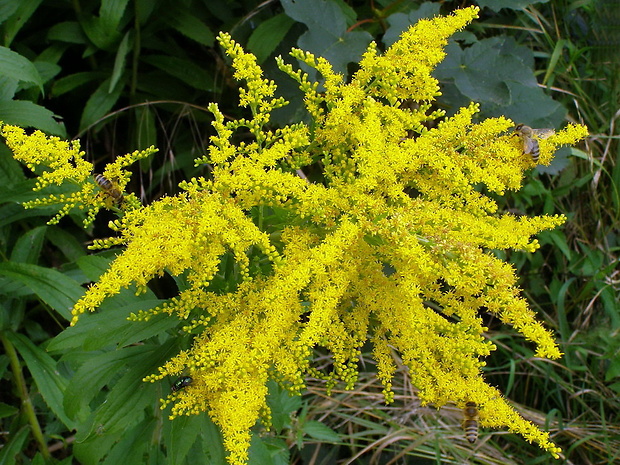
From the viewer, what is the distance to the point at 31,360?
114 inches

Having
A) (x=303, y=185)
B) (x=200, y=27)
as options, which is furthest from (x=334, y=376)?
(x=200, y=27)

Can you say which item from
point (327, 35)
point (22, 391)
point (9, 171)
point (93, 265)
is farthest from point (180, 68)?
point (22, 391)

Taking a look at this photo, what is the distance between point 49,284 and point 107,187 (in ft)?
3.07

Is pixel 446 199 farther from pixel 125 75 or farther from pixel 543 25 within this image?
pixel 543 25

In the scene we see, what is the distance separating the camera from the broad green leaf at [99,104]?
3.60 metres

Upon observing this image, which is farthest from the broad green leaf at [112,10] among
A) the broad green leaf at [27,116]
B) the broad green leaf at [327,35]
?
the broad green leaf at [327,35]

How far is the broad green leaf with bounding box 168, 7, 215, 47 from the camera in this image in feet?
11.8

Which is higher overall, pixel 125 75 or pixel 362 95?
pixel 362 95

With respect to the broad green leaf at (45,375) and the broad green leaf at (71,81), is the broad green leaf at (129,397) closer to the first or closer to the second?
the broad green leaf at (45,375)

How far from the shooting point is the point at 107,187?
202 cm

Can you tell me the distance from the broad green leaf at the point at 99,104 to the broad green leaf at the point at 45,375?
1327 mm

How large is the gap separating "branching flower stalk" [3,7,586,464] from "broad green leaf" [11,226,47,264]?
4.01ft

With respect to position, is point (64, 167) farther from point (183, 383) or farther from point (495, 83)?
point (495, 83)

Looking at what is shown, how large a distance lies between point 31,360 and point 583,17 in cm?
456
